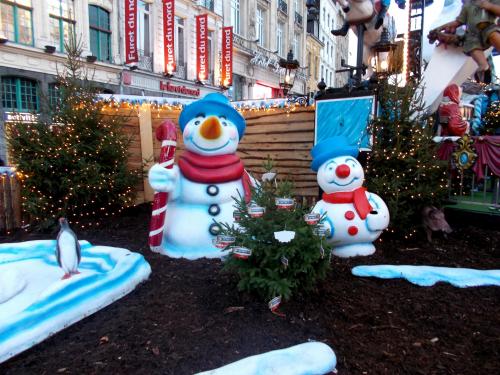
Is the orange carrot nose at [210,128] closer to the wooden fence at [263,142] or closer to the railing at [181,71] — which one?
the wooden fence at [263,142]

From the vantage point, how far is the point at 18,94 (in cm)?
1310

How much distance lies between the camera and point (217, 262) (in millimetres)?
4113

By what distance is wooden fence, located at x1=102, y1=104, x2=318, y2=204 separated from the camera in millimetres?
6852

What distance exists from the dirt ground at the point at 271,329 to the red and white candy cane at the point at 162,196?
1.90 feet

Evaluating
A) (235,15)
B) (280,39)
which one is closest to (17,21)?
(235,15)

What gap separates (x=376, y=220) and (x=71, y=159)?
4.74 meters

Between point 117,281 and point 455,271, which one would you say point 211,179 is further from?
point 455,271

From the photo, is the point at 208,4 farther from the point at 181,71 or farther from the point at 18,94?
the point at 18,94

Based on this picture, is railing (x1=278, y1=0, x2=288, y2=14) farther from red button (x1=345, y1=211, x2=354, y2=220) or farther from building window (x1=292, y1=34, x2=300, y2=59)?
red button (x1=345, y1=211, x2=354, y2=220)

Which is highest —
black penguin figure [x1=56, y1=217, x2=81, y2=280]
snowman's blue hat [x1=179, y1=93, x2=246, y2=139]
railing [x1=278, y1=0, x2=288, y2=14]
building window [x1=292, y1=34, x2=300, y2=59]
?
railing [x1=278, y1=0, x2=288, y2=14]

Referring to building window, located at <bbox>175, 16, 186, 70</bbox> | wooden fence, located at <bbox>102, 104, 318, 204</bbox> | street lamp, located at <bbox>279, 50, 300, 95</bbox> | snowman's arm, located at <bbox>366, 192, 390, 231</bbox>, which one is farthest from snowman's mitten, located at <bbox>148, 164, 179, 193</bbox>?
building window, located at <bbox>175, 16, 186, 70</bbox>

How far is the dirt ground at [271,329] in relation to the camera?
231 centimetres

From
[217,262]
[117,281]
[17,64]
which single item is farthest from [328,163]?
[17,64]

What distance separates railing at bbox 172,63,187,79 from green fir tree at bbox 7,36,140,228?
13274mm
